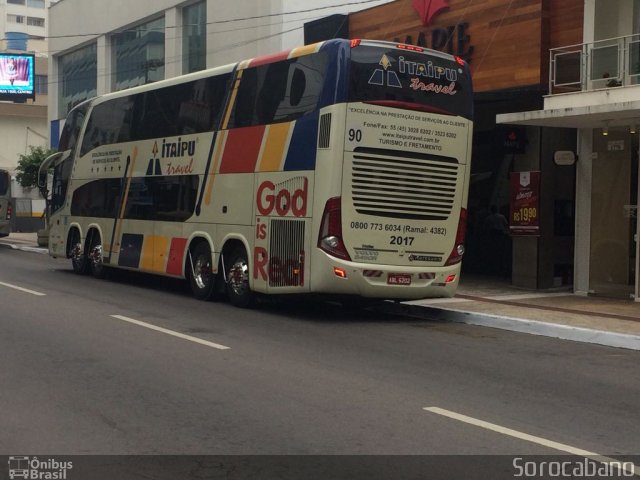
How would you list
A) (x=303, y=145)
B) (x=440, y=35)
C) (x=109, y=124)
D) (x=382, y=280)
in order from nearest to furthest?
(x=382, y=280) → (x=303, y=145) → (x=440, y=35) → (x=109, y=124)

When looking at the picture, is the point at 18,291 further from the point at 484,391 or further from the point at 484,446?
the point at 484,446

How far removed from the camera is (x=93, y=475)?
523 centimetres

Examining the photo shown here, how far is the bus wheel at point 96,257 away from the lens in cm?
1870

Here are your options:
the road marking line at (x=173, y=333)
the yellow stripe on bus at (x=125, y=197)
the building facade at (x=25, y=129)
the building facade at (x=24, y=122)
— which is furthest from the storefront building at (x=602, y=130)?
the building facade at (x=24, y=122)

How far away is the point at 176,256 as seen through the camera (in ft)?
51.1

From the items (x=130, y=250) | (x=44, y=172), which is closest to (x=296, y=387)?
(x=130, y=250)

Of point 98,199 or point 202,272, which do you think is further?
point 98,199

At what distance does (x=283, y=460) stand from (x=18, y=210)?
3846 cm

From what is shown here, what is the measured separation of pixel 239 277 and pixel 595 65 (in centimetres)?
767

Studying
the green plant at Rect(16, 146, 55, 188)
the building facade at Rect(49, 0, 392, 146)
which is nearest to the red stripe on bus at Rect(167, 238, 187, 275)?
the building facade at Rect(49, 0, 392, 146)

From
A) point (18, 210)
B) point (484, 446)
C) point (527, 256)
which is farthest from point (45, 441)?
point (18, 210)

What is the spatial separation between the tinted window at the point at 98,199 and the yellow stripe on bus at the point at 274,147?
549cm

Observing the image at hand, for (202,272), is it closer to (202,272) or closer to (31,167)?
(202,272)

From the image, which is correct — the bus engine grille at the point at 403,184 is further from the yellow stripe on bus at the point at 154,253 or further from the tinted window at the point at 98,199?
the tinted window at the point at 98,199
